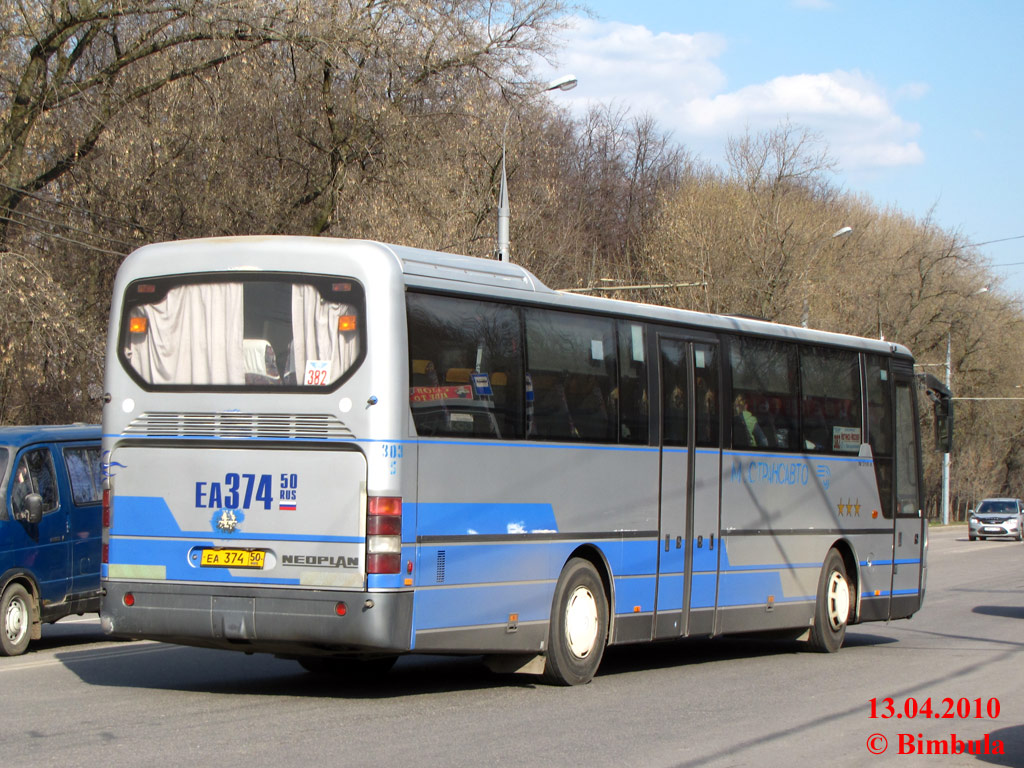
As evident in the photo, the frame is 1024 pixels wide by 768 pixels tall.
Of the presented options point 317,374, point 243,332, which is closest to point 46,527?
point 243,332

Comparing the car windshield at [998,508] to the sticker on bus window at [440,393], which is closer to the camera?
the sticker on bus window at [440,393]

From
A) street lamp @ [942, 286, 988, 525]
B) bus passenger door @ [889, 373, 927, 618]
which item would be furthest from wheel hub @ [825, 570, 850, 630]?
street lamp @ [942, 286, 988, 525]

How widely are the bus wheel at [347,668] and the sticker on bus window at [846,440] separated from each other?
593cm

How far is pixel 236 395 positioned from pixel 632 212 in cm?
5631

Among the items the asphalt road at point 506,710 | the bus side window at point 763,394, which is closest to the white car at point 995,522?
the asphalt road at point 506,710

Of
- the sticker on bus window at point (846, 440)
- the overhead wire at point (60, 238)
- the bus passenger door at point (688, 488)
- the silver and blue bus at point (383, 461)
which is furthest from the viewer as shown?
the overhead wire at point (60, 238)

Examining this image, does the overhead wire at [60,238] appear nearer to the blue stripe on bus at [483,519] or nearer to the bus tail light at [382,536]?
the blue stripe on bus at [483,519]

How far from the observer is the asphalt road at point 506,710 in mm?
7781

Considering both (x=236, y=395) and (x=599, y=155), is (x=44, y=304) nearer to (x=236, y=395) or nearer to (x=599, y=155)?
(x=236, y=395)

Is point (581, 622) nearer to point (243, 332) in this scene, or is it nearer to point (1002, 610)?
point (243, 332)

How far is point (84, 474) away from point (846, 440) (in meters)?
8.30

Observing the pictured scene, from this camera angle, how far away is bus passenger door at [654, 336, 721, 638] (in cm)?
1212

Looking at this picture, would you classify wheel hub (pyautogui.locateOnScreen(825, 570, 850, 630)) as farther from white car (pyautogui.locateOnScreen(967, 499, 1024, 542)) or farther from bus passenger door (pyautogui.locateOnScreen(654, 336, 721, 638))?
white car (pyautogui.locateOnScreen(967, 499, 1024, 542))

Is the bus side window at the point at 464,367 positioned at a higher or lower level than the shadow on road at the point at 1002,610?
higher
